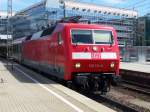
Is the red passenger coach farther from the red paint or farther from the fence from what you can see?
the fence

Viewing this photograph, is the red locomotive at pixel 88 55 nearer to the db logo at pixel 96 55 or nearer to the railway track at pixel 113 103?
the db logo at pixel 96 55

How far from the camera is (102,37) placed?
720 inches

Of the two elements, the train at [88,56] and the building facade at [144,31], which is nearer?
the train at [88,56]

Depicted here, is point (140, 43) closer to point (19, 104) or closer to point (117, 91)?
point (117, 91)

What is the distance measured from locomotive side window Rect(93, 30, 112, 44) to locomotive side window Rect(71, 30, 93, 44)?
0.78 ft

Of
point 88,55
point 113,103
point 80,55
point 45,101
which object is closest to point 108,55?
point 88,55

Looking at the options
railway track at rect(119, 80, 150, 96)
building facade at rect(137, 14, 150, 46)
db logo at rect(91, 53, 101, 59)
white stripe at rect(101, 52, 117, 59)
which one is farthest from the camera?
building facade at rect(137, 14, 150, 46)

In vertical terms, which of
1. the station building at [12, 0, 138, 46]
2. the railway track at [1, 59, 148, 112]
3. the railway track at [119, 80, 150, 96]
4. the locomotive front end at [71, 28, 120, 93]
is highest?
the station building at [12, 0, 138, 46]

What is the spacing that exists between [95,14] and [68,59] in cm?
4562

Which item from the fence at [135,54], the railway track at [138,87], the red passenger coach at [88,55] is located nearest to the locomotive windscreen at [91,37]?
the red passenger coach at [88,55]

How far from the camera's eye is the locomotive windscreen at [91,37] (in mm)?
17938

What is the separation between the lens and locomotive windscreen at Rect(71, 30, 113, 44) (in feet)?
58.9

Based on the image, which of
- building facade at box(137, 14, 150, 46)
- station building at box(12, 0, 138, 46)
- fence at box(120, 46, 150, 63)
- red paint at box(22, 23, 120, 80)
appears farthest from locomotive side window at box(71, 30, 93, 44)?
building facade at box(137, 14, 150, 46)

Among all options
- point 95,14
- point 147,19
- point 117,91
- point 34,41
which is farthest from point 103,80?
point 147,19
